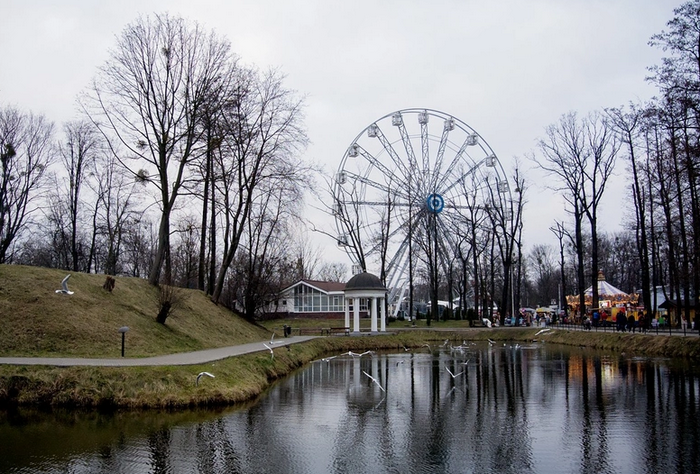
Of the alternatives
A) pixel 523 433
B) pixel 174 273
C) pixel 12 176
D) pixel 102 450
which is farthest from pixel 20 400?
pixel 174 273

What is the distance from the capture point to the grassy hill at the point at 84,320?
1953 centimetres

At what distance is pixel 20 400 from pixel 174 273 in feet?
167

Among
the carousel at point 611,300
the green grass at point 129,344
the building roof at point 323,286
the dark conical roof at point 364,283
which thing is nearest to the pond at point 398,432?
the green grass at point 129,344

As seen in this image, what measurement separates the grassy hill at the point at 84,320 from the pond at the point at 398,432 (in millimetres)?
4818

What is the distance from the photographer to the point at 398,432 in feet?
43.0

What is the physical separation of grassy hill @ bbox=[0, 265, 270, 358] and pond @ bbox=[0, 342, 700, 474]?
15.8ft

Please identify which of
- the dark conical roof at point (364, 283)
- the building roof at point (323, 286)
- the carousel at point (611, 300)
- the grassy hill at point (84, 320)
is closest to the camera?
the grassy hill at point (84, 320)

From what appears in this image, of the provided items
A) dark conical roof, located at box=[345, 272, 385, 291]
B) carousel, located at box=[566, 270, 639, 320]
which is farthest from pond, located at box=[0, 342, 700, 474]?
carousel, located at box=[566, 270, 639, 320]

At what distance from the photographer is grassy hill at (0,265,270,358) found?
1953cm

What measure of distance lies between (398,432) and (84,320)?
43.3 feet

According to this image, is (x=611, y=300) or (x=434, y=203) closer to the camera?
(x=434, y=203)

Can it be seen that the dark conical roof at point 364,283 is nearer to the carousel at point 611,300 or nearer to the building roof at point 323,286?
the building roof at point 323,286

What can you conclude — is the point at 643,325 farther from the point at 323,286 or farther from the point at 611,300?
the point at 323,286

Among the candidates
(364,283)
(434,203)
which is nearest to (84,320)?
(364,283)
